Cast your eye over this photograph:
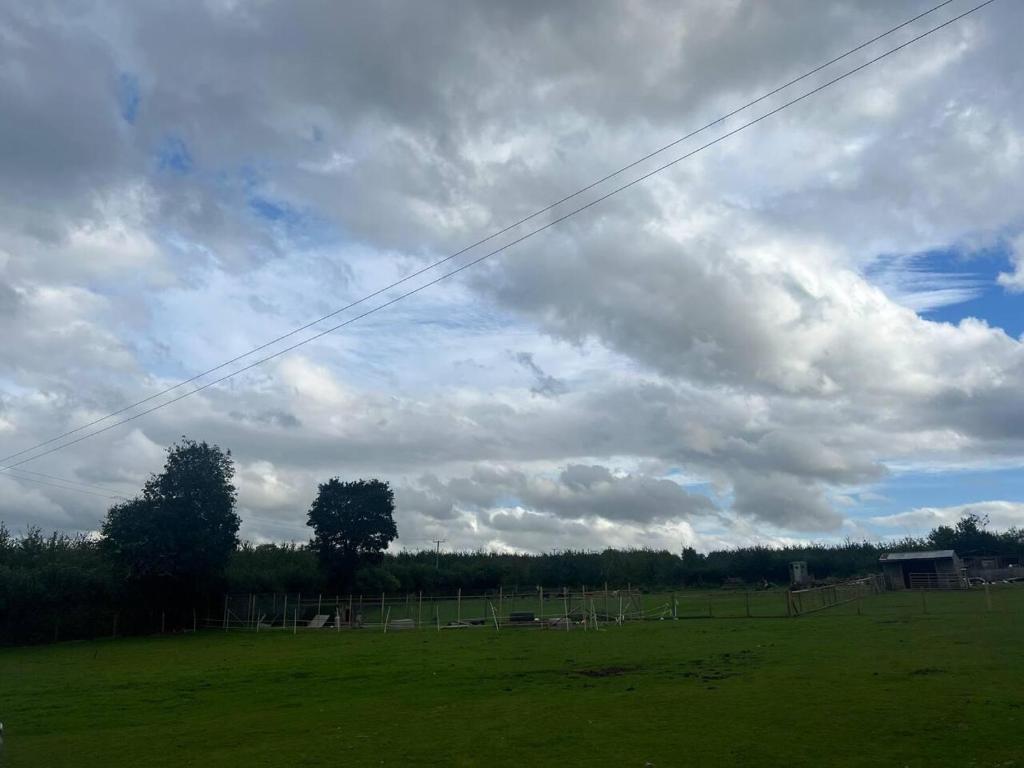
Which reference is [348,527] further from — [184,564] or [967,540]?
[967,540]

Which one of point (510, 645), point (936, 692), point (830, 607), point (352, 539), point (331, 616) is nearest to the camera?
point (936, 692)

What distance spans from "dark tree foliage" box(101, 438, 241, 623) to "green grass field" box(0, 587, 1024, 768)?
17199 millimetres

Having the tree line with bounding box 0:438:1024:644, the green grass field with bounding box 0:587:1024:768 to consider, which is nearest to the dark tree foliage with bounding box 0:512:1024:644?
the tree line with bounding box 0:438:1024:644

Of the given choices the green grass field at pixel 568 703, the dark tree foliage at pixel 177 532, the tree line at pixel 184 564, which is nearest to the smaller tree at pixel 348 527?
the tree line at pixel 184 564

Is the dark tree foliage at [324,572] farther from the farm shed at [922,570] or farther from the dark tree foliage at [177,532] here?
the farm shed at [922,570]

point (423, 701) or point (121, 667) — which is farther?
point (121, 667)

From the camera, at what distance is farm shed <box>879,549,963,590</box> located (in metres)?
61.7

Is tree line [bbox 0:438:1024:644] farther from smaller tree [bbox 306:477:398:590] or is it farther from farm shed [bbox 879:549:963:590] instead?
farm shed [bbox 879:549:963:590]

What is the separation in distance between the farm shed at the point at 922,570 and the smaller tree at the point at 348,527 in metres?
39.1

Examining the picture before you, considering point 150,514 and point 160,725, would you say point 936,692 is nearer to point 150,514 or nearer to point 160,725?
point 160,725

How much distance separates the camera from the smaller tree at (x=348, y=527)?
211 ft

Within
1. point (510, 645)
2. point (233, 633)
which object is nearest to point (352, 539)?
point (233, 633)

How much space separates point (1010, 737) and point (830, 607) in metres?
35.1

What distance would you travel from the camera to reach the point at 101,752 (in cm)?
1350
